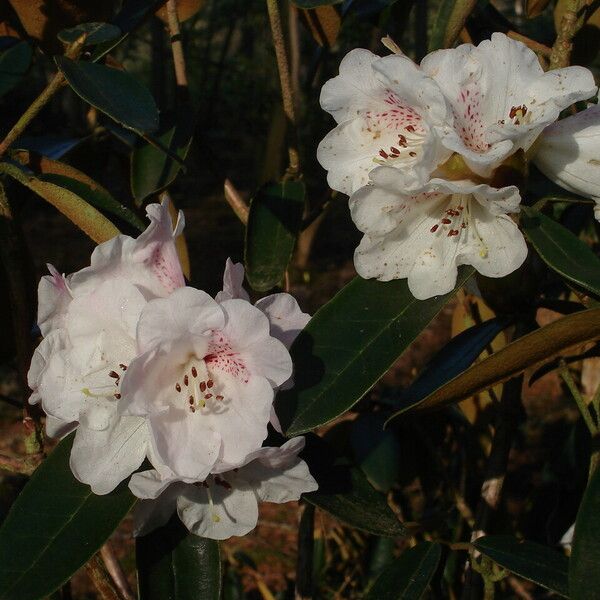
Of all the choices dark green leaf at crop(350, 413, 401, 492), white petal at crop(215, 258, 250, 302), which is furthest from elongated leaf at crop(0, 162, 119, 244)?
dark green leaf at crop(350, 413, 401, 492)

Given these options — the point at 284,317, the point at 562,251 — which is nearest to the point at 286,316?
the point at 284,317

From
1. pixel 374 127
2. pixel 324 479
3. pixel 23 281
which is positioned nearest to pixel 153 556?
pixel 324 479

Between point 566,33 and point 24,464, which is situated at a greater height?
point 566,33

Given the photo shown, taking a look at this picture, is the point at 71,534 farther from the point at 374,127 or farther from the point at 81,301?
the point at 374,127

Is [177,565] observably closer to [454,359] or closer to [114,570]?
[114,570]

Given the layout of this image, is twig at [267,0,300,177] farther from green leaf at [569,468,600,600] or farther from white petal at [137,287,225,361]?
green leaf at [569,468,600,600]

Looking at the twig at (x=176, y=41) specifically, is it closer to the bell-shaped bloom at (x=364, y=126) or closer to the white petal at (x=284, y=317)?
the bell-shaped bloom at (x=364, y=126)

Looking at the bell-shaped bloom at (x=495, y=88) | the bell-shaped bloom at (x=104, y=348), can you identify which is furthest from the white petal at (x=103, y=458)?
the bell-shaped bloom at (x=495, y=88)
